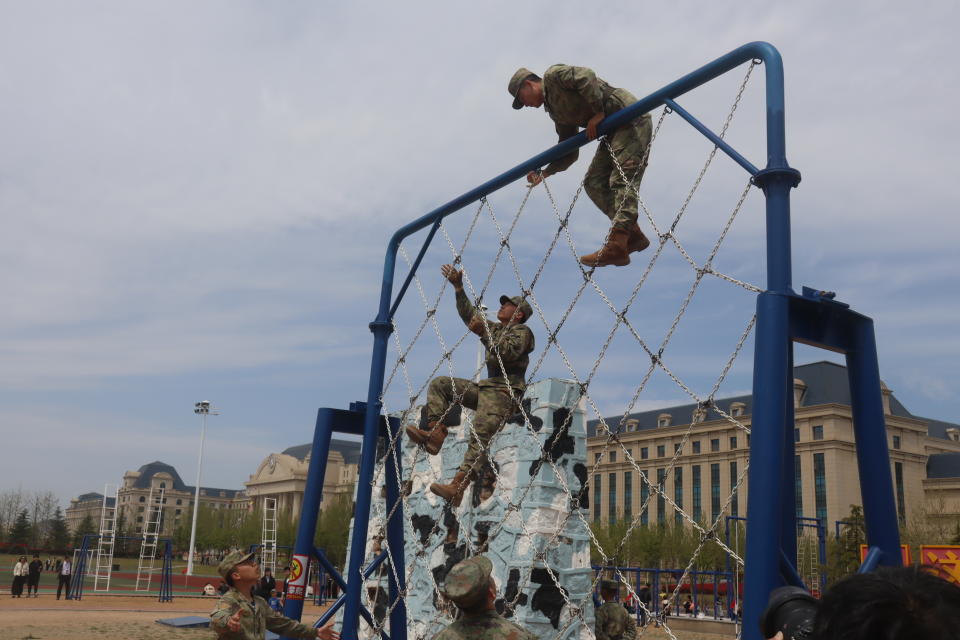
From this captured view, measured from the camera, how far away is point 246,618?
5.23 metres

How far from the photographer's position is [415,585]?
13.9 meters

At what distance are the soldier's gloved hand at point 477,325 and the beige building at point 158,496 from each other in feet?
367

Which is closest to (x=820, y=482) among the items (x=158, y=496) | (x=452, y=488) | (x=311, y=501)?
(x=311, y=501)

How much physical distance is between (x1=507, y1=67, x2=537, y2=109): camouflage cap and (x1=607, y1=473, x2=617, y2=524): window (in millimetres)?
56016

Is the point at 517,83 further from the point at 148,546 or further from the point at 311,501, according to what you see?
the point at 148,546

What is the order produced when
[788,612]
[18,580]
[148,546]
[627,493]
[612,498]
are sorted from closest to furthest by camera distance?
[788,612], [18,580], [148,546], [627,493], [612,498]

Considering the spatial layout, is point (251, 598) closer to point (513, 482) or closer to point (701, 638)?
point (513, 482)

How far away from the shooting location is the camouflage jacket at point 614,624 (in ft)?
25.5

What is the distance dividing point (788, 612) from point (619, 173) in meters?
3.40

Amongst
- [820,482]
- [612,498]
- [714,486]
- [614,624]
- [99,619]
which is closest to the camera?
[614,624]

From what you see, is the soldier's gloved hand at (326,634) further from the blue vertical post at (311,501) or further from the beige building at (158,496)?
the beige building at (158,496)

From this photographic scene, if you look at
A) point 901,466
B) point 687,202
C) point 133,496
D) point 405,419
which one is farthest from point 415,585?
point 133,496

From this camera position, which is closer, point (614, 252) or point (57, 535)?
point (614, 252)

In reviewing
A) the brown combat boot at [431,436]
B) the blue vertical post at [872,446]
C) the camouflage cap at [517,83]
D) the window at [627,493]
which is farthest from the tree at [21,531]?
the blue vertical post at [872,446]
